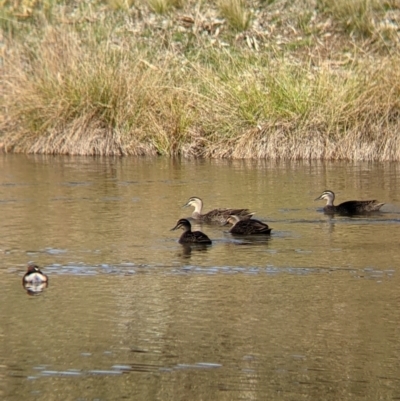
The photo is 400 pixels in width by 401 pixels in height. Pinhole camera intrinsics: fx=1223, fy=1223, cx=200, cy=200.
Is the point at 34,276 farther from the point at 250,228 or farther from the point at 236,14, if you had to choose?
the point at 236,14

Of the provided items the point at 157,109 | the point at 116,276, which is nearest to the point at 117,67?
the point at 157,109

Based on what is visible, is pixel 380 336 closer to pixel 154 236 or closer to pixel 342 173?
pixel 154 236

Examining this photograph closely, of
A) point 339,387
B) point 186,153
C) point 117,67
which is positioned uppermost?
point 117,67

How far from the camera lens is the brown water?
25.6 feet

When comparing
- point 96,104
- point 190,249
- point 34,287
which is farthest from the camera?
point 96,104

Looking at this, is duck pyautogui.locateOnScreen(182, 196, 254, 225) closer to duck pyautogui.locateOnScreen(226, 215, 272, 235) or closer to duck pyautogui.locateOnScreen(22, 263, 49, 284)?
duck pyautogui.locateOnScreen(226, 215, 272, 235)

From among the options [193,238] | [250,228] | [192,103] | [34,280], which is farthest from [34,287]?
[192,103]

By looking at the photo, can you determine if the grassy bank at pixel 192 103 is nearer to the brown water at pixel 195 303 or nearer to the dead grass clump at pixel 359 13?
the dead grass clump at pixel 359 13

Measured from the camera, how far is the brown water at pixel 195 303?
7.81 meters

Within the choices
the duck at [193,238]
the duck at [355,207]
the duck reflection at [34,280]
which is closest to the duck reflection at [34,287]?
the duck reflection at [34,280]

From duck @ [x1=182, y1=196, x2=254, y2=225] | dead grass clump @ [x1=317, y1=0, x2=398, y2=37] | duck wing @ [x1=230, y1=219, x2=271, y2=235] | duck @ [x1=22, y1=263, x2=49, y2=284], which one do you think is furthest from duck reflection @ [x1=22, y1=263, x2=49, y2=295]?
dead grass clump @ [x1=317, y1=0, x2=398, y2=37]

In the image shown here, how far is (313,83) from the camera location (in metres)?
23.0

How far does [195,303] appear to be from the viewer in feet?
→ 32.8

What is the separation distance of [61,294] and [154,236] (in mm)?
3387
